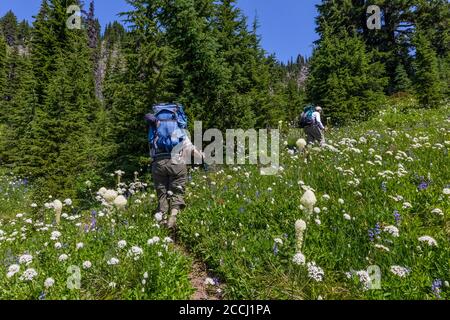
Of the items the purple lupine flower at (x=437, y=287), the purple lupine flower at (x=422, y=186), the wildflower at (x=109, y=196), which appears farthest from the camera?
the purple lupine flower at (x=422, y=186)

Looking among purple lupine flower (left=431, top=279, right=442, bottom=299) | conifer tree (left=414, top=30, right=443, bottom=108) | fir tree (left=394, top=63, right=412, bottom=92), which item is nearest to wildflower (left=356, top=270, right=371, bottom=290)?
purple lupine flower (left=431, top=279, right=442, bottom=299)

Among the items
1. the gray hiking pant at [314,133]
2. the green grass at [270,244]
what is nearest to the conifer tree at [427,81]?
the gray hiking pant at [314,133]

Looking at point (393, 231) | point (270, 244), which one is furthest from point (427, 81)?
point (270, 244)

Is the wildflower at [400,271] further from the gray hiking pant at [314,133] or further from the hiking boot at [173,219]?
the gray hiking pant at [314,133]

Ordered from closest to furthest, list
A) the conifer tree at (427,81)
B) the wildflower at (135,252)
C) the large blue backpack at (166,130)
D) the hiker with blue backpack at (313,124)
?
1. the wildflower at (135,252)
2. the large blue backpack at (166,130)
3. the hiker with blue backpack at (313,124)
4. the conifer tree at (427,81)

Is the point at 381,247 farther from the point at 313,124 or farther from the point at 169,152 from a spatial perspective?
the point at 313,124

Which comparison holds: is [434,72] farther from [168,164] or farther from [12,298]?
[12,298]

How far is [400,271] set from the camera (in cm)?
386

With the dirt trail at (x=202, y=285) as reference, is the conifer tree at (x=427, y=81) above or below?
above

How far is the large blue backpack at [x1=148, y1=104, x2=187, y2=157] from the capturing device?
710 centimetres

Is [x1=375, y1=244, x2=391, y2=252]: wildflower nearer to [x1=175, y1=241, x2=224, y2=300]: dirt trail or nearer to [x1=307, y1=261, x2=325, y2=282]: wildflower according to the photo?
[x1=307, y1=261, x2=325, y2=282]: wildflower

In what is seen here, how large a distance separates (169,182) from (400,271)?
496 centimetres

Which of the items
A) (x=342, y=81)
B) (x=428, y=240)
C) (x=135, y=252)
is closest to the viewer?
(x=428, y=240)

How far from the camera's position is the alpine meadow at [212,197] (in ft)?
13.7
